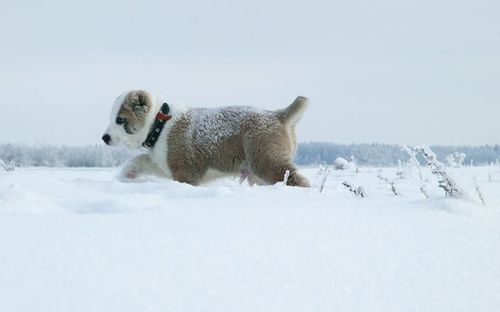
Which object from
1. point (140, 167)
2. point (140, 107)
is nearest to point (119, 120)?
point (140, 107)

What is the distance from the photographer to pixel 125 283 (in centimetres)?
166

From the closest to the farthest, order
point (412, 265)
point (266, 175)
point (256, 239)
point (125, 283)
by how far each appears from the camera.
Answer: point (125, 283), point (412, 265), point (256, 239), point (266, 175)

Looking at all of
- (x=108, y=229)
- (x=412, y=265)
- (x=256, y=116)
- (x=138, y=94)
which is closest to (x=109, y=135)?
(x=138, y=94)

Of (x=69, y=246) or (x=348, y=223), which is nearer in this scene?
(x=69, y=246)

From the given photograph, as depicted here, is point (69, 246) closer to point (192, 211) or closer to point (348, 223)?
point (192, 211)

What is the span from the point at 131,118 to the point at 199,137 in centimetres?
75

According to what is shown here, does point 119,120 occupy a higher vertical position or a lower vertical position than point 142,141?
higher

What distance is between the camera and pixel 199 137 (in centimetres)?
625

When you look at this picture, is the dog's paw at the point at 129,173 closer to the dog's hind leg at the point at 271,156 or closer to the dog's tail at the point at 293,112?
the dog's hind leg at the point at 271,156

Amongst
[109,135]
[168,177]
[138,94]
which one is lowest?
[168,177]

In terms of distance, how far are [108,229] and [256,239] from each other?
1.82 feet

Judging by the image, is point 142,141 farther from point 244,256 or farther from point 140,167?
point 244,256

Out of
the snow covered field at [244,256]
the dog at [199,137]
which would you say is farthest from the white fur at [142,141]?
the snow covered field at [244,256]

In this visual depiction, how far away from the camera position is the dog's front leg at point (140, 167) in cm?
637
